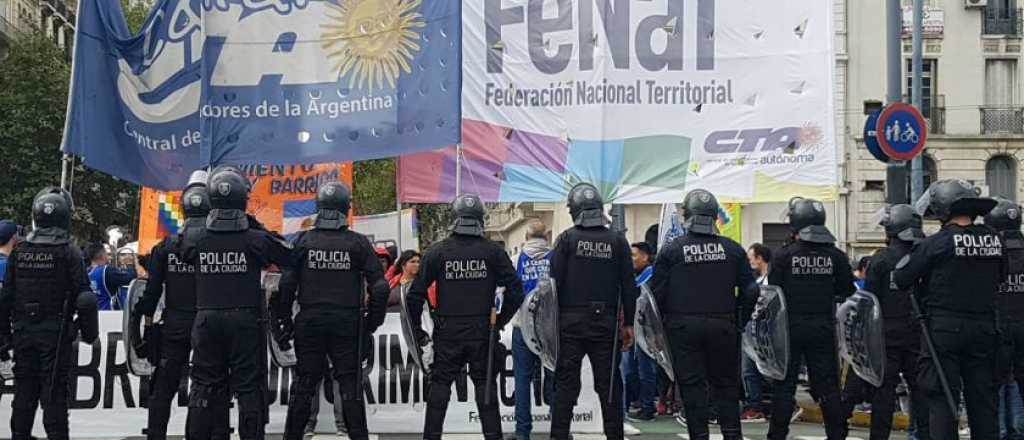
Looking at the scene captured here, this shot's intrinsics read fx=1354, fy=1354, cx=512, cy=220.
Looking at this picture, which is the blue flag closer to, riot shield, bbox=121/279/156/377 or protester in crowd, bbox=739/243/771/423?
riot shield, bbox=121/279/156/377

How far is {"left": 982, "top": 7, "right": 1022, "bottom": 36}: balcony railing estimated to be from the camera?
1638 inches

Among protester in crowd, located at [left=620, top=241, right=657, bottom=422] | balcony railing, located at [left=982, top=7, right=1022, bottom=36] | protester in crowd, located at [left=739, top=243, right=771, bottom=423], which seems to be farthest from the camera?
balcony railing, located at [left=982, top=7, right=1022, bottom=36]

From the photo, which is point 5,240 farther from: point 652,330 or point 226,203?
point 652,330

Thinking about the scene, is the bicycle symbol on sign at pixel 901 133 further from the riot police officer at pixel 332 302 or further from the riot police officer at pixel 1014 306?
the riot police officer at pixel 332 302

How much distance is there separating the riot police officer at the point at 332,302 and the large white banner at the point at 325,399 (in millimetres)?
2064

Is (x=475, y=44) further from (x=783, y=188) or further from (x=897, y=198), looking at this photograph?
(x=897, y=198)

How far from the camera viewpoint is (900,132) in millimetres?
14328

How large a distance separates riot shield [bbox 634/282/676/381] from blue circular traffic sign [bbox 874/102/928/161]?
15.2ft

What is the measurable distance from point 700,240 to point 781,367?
1191 mm

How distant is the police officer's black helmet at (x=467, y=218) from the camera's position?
10.4 metres

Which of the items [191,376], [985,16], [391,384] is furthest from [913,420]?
[985,16]

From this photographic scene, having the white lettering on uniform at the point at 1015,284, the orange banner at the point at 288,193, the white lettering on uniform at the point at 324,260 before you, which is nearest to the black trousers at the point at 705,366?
the white lettering on uniform at the point at 1015,284

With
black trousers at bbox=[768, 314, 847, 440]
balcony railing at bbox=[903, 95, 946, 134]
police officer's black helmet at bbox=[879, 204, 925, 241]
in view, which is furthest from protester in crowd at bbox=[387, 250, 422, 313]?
balcony railing at bbox=[903, 95, 946, 134]

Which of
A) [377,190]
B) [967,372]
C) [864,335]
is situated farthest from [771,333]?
[377,190]
